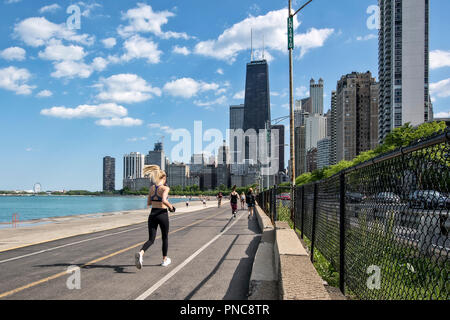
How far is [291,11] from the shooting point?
17.1 metres

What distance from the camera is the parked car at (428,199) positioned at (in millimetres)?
2293

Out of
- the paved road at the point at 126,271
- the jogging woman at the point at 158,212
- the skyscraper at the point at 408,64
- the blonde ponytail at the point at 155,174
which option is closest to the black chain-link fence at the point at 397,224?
the paved road at the point at 126,271

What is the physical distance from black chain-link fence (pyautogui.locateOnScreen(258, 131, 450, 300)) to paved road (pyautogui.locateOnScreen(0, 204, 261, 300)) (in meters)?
2.06

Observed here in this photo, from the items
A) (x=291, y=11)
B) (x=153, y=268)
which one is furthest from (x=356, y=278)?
(x=291, y=11)

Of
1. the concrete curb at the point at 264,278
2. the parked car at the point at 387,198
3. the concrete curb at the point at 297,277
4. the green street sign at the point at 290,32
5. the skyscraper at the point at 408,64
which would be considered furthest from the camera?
the skyscraper at the point at 408,64

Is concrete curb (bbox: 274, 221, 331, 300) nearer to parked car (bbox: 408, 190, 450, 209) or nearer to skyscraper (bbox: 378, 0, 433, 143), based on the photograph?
parked car (bbox: 408, 190, 450, 209)

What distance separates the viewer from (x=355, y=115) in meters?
166

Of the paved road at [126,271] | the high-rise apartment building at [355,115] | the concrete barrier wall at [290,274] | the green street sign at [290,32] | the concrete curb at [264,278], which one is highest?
the high-rise apartment building at [355,115]

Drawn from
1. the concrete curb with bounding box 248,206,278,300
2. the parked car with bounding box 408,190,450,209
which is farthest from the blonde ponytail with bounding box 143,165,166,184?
the parked car with bounding box 408,190,450,209

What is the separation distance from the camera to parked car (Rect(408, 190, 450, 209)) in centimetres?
229

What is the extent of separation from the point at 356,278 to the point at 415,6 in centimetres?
14130

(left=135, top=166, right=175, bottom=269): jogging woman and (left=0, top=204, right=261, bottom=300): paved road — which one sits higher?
(left=135, top=166, right=175, bottom=269): jogging woman

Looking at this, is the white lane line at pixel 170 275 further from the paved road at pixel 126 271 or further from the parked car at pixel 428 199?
the parked car at pixel 428 199

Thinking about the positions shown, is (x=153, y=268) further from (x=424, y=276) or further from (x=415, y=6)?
(x=415, y=6)
